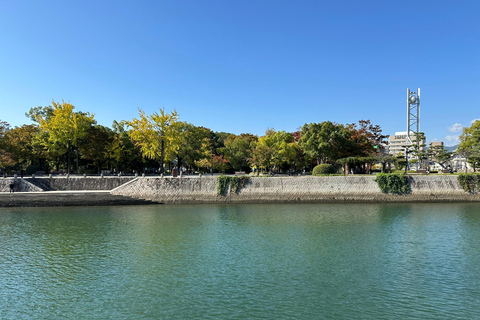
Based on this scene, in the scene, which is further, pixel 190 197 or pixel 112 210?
pixel 190 197

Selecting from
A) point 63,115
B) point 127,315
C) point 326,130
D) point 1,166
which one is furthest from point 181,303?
point 1,166

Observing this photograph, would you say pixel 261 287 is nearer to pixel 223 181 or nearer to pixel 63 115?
pixel 223 181

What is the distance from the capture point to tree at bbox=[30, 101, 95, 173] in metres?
43.9

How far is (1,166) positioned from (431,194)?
55.3 meters

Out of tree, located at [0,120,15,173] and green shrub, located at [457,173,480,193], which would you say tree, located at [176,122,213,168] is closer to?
tree, located at [0,120,15,173]

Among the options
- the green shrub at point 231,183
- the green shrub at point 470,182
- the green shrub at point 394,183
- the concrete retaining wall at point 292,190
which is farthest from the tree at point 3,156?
the green shrub at point 470,182

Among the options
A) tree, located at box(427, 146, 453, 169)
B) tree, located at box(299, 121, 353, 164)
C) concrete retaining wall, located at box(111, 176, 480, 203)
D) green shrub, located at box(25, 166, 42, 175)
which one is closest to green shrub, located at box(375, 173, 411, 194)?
concrete retaining wall, located at box(111, 176, 480, 203)

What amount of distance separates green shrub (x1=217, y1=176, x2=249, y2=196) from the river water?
10.5 m

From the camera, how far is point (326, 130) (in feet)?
152

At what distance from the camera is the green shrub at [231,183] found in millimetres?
35062

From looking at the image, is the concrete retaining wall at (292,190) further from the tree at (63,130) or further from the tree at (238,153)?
the tree at (238,153)

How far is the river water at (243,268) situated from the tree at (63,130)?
72.2 feet

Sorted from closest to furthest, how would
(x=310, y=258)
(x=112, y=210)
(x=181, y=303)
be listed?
(x=181, y=303) < (x=310, y=258) < (x=112, y=210)

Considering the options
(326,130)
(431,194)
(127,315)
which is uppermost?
(326,130)
